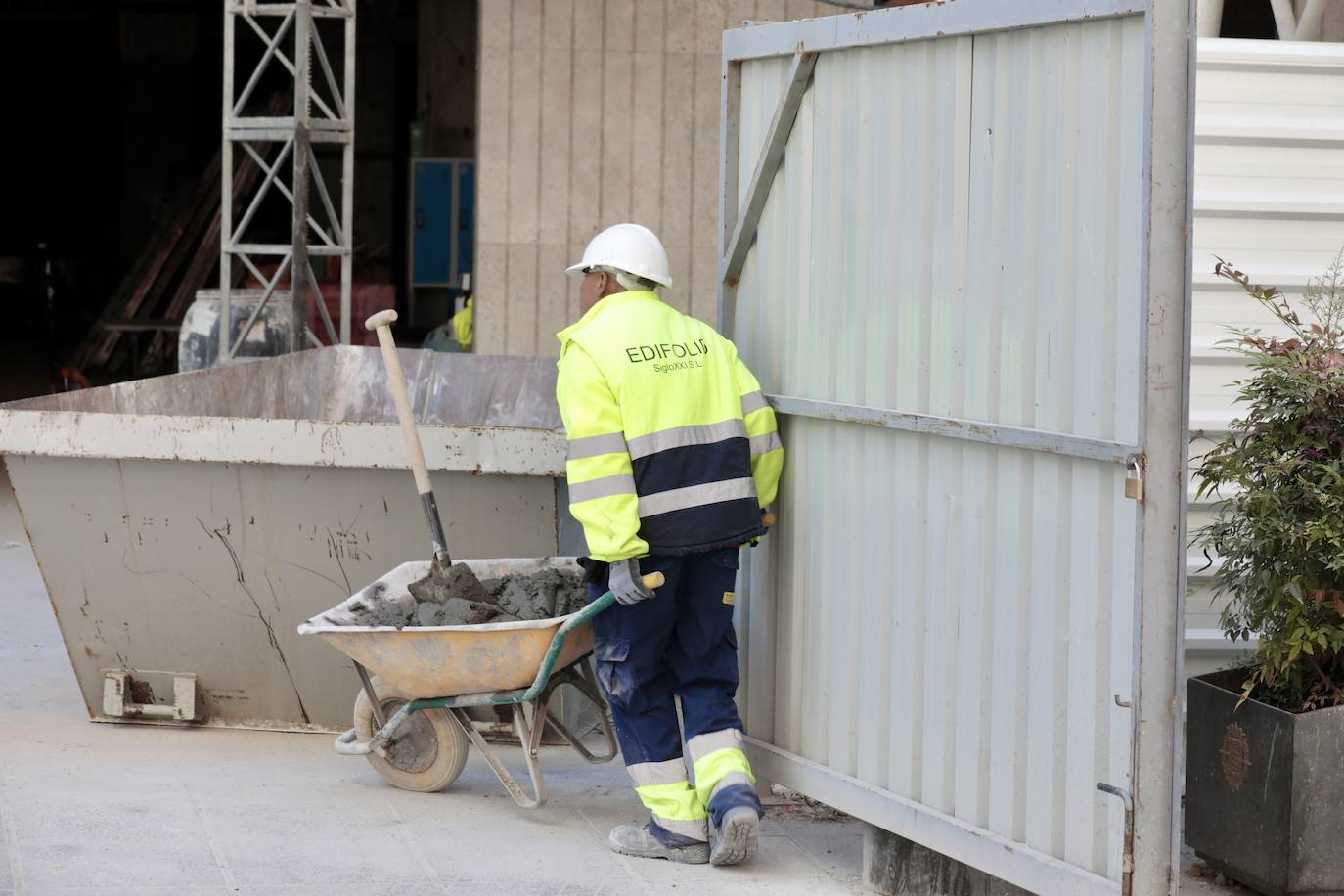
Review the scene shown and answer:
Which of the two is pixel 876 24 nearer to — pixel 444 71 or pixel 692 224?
pixel 692 224

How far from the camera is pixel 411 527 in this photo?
5.29 metres

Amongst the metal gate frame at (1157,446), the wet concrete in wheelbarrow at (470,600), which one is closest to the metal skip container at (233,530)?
the wet concrete in wheelbarrow at (470,600)

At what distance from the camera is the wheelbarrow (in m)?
4.47

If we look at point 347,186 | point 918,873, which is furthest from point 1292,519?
point 347,186

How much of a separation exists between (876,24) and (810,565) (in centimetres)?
143

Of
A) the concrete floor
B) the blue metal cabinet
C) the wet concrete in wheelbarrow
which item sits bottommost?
the concrete floor

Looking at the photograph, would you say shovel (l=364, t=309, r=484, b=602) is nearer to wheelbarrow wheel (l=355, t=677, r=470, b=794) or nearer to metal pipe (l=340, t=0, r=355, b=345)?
wheelbarrow wheel (l=355, t=677, r=470, b=794)

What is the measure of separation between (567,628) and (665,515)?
1.38 ft

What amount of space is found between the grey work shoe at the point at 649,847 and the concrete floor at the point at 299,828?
32mm

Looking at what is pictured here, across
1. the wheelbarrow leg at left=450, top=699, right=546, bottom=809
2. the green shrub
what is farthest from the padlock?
the wheelbarrow leg at left=450, top=699, right=546, bottom=809

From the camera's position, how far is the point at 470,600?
4.80 metres

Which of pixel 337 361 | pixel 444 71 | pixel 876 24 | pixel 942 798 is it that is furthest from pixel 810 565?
pixel 444 71

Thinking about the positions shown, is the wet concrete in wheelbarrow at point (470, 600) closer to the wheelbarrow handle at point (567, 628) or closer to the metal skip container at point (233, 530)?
the wheelbarrow handle at point (567, 628)

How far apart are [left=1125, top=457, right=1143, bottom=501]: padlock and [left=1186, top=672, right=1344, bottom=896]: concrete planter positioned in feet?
3.10
